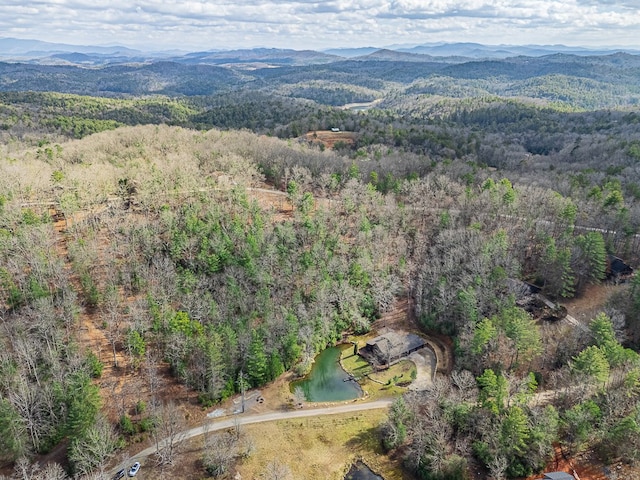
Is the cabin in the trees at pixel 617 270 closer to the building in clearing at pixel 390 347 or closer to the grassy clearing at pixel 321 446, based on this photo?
the building in clearing at pixel 390 347

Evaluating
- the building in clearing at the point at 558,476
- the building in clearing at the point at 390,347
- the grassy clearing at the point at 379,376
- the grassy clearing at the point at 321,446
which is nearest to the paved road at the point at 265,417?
the grassy clearing at the point at 321,446

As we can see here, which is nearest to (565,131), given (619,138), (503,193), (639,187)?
(619,138)

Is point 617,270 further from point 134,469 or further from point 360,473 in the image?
point 134,469

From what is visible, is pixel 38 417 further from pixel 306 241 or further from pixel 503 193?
pixel 503 193

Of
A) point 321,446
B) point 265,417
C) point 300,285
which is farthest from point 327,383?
point 300,285

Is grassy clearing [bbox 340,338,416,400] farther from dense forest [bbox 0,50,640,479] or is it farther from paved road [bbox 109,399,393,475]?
dense forest [bbox 0,50,640,479]

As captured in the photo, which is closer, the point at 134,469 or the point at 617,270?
the point at 134,469

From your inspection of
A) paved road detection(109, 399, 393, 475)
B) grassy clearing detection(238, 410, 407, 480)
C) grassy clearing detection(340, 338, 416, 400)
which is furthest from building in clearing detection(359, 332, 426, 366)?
grassy clearing detection(238, 410, 407, 480)
